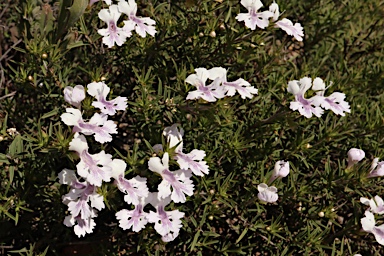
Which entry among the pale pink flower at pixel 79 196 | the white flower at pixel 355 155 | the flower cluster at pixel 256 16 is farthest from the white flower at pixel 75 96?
the white flower at pixel 355 155

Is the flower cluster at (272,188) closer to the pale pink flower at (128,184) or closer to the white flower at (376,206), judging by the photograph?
the white flower at (376,206)

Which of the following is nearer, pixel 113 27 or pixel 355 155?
pixel 113 27

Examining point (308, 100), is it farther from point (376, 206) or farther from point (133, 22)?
point (133, 22)

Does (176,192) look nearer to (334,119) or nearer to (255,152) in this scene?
(255,152)

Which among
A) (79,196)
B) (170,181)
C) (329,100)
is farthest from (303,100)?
(79,196)

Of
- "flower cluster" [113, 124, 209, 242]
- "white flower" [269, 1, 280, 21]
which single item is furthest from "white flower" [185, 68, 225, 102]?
"white flower" [269, 1, 280, 21]

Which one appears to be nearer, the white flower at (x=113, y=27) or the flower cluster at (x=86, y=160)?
the flower cluster at (x=86, y=160)
